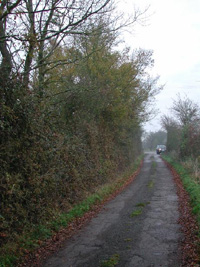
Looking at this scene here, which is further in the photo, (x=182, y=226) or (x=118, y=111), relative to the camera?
(x=118, y=111)

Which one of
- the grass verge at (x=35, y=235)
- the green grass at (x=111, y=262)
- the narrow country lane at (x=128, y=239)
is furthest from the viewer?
the grass verge at (x=35, y=235)

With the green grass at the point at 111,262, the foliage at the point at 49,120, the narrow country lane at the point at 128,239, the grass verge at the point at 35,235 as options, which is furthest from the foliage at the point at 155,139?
the green grass at the point at 111,262

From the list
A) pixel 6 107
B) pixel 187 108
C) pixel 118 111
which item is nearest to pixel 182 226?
pixel 6 107

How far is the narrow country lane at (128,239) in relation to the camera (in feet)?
19.9

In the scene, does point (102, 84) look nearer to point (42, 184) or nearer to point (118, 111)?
point (118, 111)

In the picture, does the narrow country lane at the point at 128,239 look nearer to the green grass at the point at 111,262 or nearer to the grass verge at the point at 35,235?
the green grass at the point at 111,262

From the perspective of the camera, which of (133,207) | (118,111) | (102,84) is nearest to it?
(133,207)

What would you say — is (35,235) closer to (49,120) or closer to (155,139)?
(49,120)

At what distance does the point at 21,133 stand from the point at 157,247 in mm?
3941

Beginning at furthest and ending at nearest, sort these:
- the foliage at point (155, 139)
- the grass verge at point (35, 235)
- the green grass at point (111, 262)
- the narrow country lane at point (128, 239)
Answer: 1. the foliage at point (155, 139)
2. the grass verge at point (35, 235)
3. the narrow country lane at point (128, 239)
4. the green grass at point (111, 262)

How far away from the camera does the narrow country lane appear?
608 centimetres

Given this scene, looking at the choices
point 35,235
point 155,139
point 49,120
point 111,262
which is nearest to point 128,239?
point 111,262

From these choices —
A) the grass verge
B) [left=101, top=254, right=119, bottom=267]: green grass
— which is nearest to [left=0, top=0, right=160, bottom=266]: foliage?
the grass verge

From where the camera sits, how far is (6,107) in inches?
265
